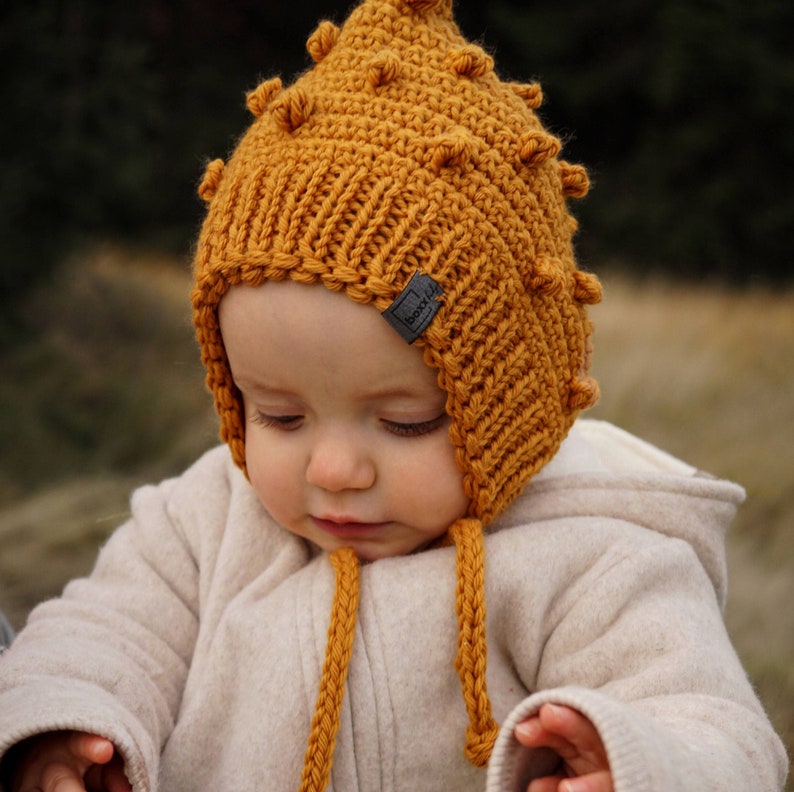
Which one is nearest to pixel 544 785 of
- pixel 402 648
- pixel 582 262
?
pixel 402 648

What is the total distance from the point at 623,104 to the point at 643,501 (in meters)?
8.80

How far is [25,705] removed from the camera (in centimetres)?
177

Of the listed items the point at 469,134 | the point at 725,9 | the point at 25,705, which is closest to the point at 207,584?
the point at 25,705

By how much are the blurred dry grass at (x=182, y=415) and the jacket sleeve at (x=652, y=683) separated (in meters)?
1.01

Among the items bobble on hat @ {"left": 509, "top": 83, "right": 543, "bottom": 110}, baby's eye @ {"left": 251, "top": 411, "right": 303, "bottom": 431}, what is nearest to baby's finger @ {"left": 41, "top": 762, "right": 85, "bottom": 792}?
baby's eye @ {"left": 251, "top": 411, "right": 303, "bottom": 431}

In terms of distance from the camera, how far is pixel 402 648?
1.90 metres

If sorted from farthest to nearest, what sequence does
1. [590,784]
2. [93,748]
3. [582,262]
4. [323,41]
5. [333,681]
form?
1. [582,262]
2. [323,41]
3. [333,681]
4. [93,748]
5. [590,784]

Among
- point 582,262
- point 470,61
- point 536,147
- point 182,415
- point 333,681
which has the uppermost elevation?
point 182,415

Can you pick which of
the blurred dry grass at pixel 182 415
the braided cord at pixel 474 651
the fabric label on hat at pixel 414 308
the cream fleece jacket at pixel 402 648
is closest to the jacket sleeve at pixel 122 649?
the cream fleece jacket at pixel 402 648

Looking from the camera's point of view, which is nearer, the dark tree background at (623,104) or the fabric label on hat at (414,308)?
the fabric label on hat at (414,308)

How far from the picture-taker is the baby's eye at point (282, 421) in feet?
6.24

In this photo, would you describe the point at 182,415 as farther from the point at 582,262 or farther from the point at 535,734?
the point at 535,734

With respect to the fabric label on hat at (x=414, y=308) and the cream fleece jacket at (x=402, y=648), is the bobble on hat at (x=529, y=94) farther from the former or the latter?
the cream fleece jacket at (x=402, y=648)

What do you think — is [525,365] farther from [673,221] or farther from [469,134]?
[673,221]
